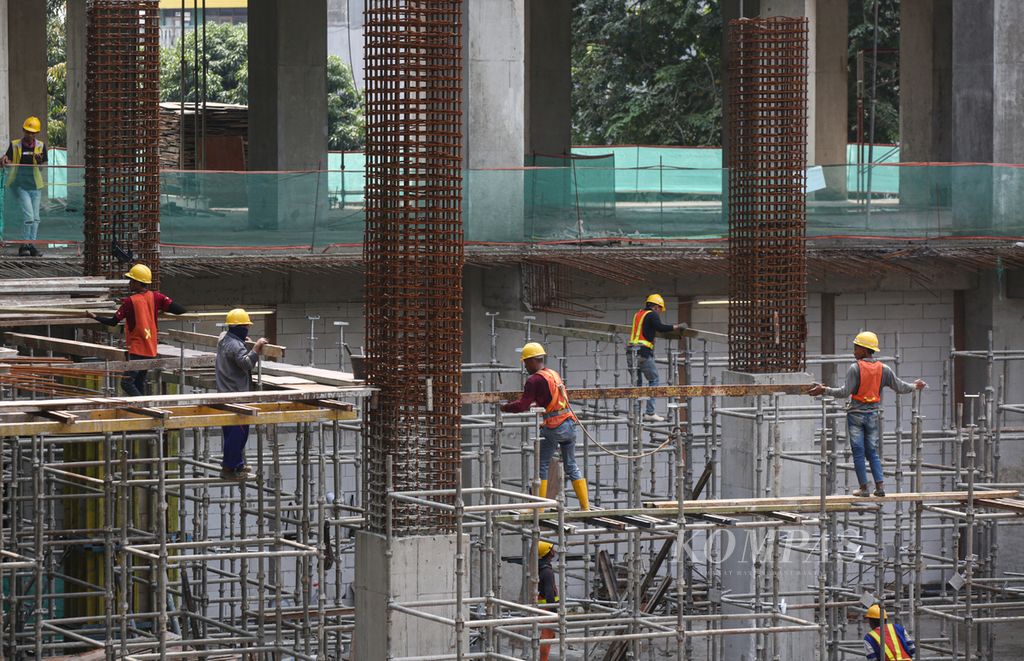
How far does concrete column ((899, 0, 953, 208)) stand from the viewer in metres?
37.0

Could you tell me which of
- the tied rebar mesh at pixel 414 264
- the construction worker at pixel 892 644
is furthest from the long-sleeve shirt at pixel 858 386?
the tied rebar mesh at pixel 414 264

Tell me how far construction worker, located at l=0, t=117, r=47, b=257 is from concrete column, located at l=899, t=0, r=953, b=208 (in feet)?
65.1

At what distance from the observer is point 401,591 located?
15922 millimetres

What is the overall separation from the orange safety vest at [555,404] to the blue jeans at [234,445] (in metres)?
3.31

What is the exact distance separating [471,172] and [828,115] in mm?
13927

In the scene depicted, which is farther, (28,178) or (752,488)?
(28,178)

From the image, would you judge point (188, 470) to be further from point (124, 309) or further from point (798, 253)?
point (798, 253)

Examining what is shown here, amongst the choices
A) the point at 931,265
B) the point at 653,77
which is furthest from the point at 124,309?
the point at 653,77

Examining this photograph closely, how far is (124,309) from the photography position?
1864cm

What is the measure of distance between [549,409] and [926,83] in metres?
21.4

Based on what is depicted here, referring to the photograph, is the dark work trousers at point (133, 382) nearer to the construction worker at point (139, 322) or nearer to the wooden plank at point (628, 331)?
the construction worker at point (139, 322)

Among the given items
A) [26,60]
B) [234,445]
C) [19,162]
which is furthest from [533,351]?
[26,60]

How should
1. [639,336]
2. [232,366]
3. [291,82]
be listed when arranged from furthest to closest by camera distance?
1. [291,82]
2. [639,336]
3. [232,366]

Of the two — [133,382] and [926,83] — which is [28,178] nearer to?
[133,382]
